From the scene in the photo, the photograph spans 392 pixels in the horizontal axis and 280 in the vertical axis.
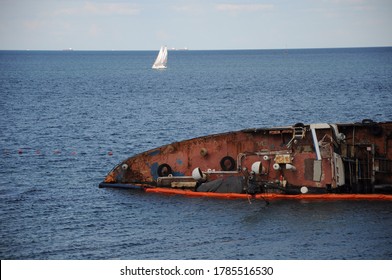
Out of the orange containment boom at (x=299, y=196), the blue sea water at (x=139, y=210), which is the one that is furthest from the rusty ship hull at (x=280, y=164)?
the blue sea water at (x=139, y=210)

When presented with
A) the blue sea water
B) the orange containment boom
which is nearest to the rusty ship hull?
the orange containment boom

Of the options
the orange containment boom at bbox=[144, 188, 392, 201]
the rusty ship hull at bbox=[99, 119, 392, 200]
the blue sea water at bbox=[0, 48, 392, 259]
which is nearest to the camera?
the blue sea water at bbox=[0, 48, 392, 259]

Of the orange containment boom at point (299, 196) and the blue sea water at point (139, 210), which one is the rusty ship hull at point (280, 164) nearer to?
the orange containment boom at point (299, 196)

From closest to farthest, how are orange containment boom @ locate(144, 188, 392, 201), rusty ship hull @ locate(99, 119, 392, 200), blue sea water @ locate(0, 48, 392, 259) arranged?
blue sea water @ locate(0, 48, 392, 259), orange containment boom @ locate(144, 188, 392, 201), rusty ship hull @ locate(99, 119, 392, 200)

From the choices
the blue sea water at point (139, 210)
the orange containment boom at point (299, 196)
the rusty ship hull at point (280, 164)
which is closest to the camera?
the blue sea water at point (139, 210)

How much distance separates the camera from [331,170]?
182ft

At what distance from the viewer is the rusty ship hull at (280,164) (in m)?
56.0

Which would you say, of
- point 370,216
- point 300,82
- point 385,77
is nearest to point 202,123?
point 370,216

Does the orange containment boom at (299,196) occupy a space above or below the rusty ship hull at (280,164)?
below

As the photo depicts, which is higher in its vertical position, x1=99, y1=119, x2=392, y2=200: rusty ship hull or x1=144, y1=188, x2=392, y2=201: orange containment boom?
x1=99, y1=119, x2=392, y2=200: rusty ship hull

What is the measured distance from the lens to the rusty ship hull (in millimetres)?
55991

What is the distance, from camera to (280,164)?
185 ft

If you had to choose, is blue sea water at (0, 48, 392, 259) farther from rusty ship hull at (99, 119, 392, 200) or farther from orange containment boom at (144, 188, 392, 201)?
rusty ship hull at (99, 119, 392, 200)

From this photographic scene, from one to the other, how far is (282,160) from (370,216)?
24.3 feet
